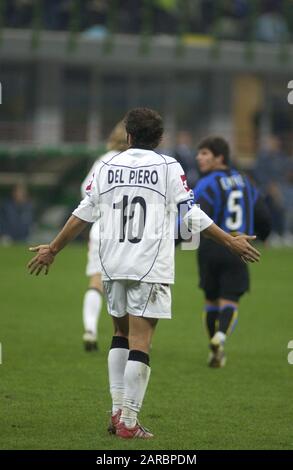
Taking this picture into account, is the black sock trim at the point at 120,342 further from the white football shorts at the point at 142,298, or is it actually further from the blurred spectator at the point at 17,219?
the blurred spectator at the point at 17,219

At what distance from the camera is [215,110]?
118 ft

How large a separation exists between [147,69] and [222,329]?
25248mm

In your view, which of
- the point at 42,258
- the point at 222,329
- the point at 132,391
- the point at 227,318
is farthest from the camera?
the point at 227,318

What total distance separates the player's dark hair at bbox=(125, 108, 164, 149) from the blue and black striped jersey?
326cm

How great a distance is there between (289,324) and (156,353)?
3005 mm

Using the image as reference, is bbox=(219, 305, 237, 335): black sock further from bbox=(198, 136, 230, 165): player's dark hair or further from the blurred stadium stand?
the blurred stadium stand

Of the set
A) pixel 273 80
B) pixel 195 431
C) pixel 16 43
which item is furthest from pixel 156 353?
pixel 273 80

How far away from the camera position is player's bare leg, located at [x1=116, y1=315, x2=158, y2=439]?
707cm

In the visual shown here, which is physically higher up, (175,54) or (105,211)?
(175,54)

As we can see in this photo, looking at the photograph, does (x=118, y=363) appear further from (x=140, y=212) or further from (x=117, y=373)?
(x=140, y=212)

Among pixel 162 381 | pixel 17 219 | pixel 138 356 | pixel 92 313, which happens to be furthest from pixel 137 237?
pixel 17 219

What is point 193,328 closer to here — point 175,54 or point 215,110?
point 175,54

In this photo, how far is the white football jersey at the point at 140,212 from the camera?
7.16 metres

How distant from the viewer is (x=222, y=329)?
10570 millimetres
